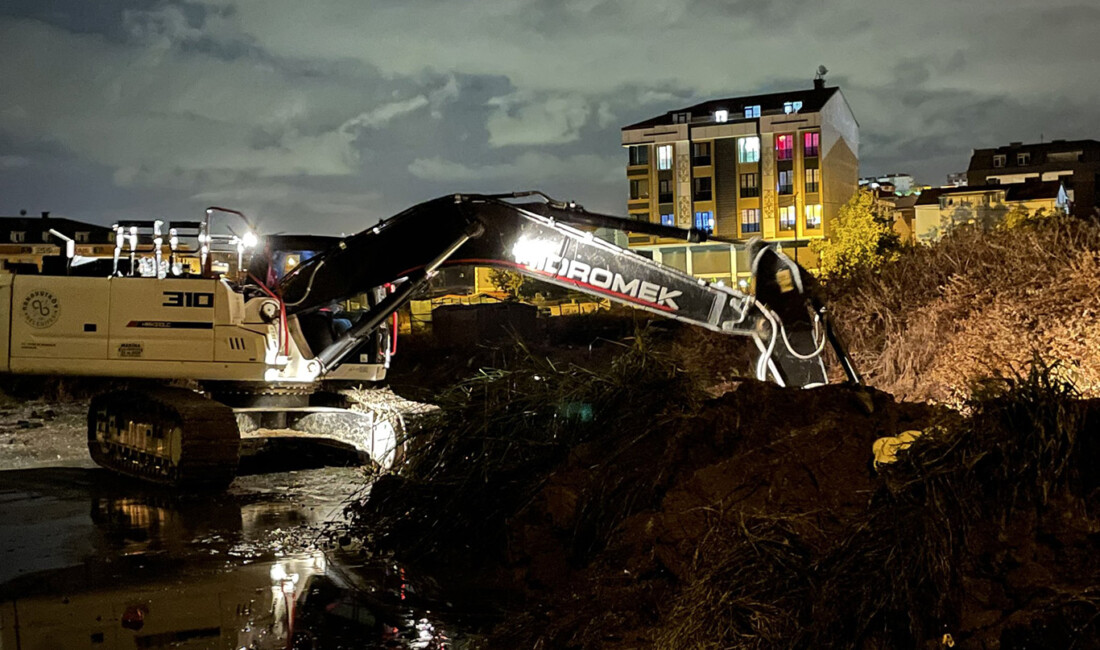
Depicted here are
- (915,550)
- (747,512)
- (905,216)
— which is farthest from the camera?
(905,216)

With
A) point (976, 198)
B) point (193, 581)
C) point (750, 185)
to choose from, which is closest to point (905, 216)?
point (976, 198)

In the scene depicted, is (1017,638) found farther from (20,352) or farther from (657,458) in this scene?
(20,352)

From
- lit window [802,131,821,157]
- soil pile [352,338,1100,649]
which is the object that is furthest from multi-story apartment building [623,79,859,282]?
soil pile [352,338,1100,649]

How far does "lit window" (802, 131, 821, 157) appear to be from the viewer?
6956cm

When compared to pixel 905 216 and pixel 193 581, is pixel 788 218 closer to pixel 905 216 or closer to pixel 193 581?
pixel 905 216

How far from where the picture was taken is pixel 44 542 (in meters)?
10.1

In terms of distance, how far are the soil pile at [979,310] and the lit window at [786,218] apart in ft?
175

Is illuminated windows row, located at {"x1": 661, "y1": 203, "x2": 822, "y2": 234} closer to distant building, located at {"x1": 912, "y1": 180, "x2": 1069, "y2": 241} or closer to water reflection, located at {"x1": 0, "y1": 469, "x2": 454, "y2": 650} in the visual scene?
distant building, located at {"x1": 912, "y1": 180, "x2": 1069, "y2": 241}

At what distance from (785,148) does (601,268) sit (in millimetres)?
61844

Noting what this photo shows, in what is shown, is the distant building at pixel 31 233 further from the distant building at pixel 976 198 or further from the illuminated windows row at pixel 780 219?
the distant building at pixel 976 198

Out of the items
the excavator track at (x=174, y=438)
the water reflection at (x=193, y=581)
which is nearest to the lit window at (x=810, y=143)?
the excavator track at (x=174, y=438)

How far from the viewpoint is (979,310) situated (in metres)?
14.4

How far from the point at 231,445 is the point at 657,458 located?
20.4ft

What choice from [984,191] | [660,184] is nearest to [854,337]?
[660,184]
